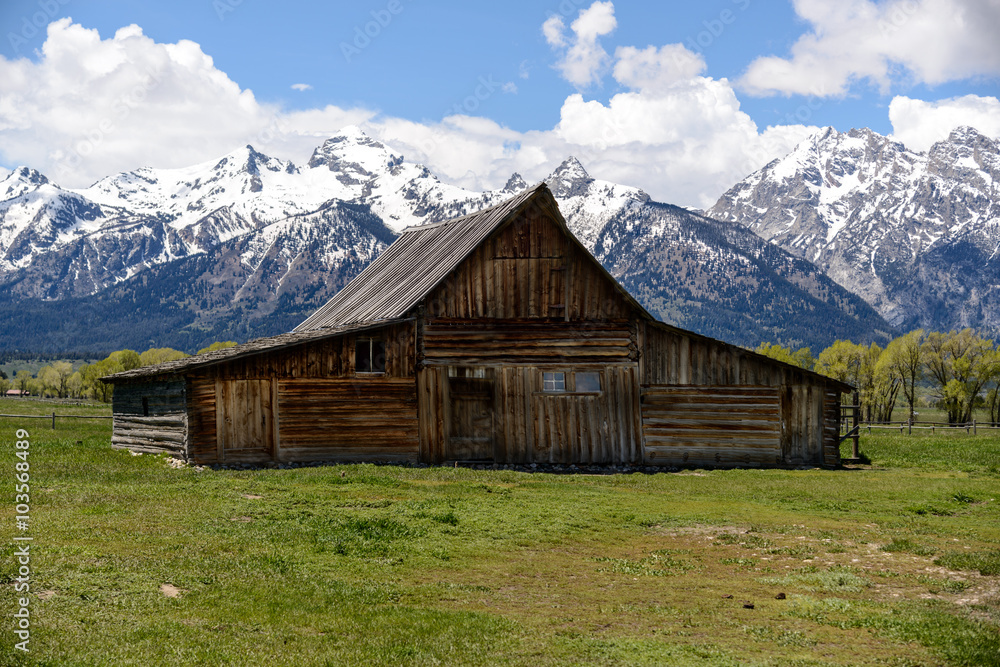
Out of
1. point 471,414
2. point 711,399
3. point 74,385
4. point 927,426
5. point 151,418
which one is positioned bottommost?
point 927,426

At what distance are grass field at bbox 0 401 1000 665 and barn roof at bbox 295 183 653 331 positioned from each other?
11.0 m

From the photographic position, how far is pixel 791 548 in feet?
56.1

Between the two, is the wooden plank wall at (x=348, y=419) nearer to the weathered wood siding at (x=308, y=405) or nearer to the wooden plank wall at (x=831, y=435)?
the weathered wood siding at (x=308, y=405)

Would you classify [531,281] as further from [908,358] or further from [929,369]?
[929,369]

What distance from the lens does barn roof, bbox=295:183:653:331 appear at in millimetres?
34000

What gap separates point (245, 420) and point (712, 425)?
1748cm

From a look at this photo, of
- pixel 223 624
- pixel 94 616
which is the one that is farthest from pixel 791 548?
pixel 94 616

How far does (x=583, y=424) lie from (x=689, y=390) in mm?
4420

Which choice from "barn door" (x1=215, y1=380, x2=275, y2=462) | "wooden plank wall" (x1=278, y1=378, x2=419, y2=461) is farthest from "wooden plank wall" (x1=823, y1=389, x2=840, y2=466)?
"barn door" (x1=215, y1=380, x2=275, y2=462)

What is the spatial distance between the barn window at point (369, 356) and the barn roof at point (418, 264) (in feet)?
4.84

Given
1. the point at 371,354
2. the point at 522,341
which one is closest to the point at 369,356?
the point at 371,354

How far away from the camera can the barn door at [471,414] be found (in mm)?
32781

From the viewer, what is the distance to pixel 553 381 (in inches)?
1339

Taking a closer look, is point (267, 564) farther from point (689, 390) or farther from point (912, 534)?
point (689, 390)
